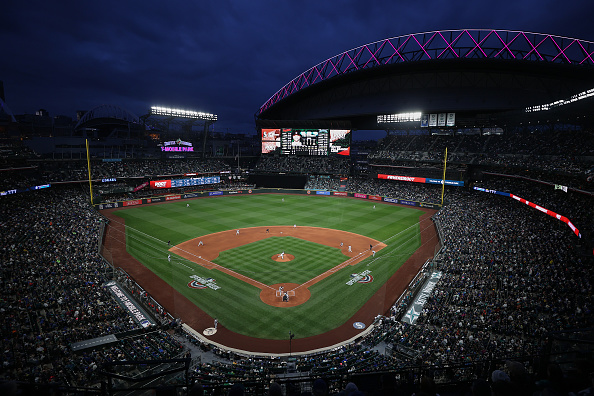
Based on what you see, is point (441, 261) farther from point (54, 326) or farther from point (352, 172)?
point (352, 172)

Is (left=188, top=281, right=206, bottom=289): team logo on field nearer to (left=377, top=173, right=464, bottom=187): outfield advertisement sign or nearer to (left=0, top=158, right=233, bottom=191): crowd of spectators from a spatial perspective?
(left=0, top=158, right=233, bottom=191): crowd of spectators

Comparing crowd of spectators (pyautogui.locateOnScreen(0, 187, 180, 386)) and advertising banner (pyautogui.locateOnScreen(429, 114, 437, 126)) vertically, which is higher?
advertising banner (pyautogui.locateOnScreen(429, 114, 437, 126))

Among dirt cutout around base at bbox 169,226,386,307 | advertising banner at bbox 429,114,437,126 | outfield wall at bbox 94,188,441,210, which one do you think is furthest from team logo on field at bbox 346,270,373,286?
advertising banner at bbox 429,114,437,126

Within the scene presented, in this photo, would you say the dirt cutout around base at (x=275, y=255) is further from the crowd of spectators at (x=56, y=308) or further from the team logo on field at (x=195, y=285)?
the crowd of spectators at (x=56, y=308)

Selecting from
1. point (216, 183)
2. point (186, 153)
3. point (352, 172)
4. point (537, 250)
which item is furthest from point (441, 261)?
point (186, 153)

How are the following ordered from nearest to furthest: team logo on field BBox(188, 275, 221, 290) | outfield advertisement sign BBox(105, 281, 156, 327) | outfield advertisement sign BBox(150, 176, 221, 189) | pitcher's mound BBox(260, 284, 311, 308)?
outfield advertisement sign BBox(105, 281, 156, 327), pitcher's mound BBox(260, 284, 311, 308), team logo on field BBox(188, 275, 221, 290), outfield advertisement sign BBox(150, 176, 221, 189)

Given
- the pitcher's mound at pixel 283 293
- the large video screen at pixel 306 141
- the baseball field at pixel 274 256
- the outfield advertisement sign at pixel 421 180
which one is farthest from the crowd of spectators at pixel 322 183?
the pitcher's mound at pixel 283 293
